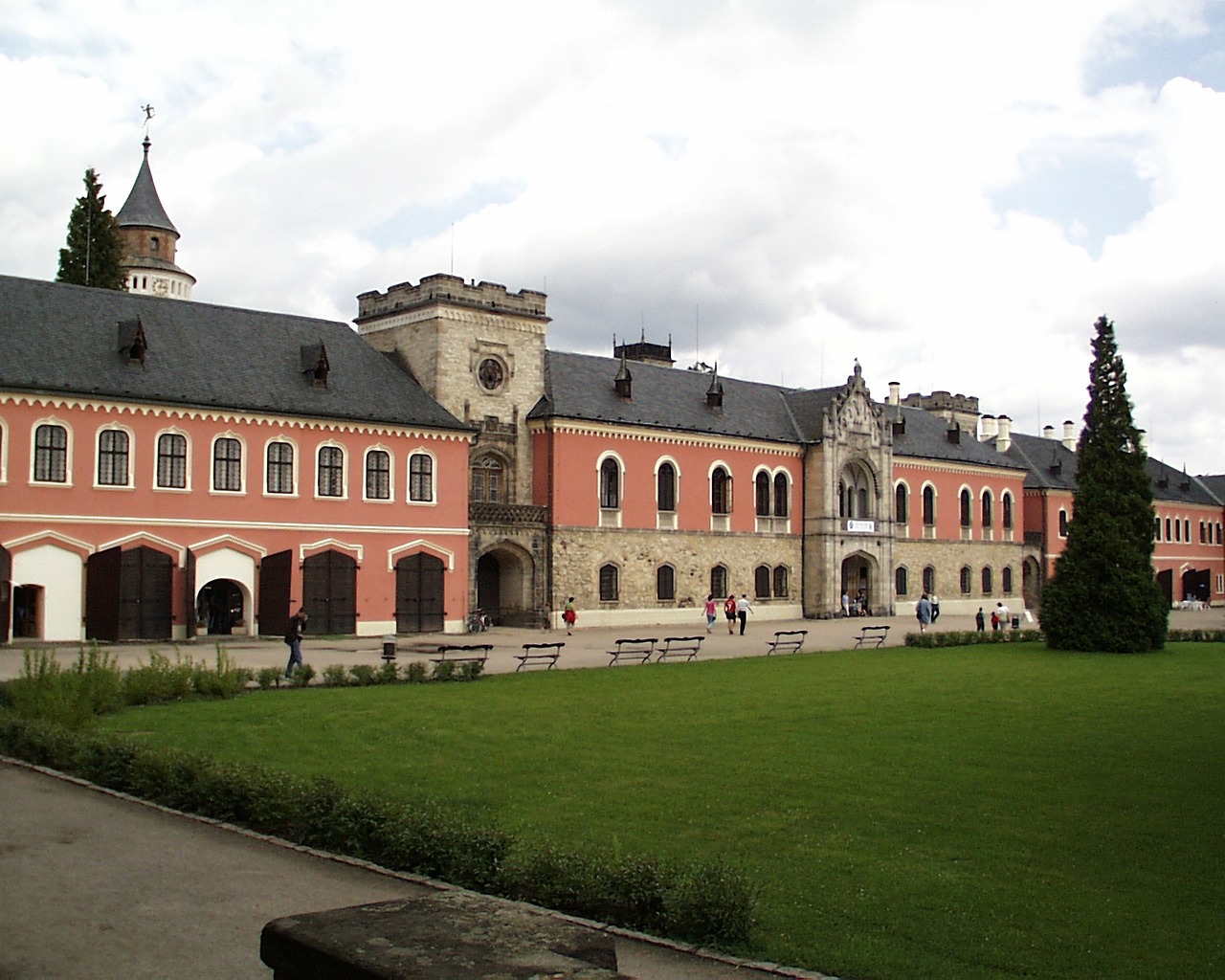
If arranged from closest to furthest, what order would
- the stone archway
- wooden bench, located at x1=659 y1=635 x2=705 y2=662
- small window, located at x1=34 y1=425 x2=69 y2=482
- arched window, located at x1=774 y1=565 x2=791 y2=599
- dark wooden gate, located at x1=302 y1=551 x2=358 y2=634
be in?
1. wooden bench, located at x1=659 y1=635 x2=705 y2=662
2. small window, located at x1=34 y1=425 x2=69 y2=482
3. dark wooden gate, located at x1=302 y1=551 x2=358 y2=634
4. the stone archway
5. arched window, located at x1=774 y1=565 x2=791 y2=599

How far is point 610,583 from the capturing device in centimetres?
4994

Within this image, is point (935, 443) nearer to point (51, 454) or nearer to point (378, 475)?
point (378, 475)

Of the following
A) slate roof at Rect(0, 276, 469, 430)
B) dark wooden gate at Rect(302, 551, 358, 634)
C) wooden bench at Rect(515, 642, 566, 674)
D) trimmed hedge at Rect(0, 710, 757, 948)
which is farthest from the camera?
dark wooden gate at Rect(302, 551, 358, 634)

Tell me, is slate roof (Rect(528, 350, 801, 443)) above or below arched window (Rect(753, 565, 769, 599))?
above

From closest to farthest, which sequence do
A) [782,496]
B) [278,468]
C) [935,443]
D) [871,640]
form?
[278,468]
[871,640]
[782,496]
[935,443]

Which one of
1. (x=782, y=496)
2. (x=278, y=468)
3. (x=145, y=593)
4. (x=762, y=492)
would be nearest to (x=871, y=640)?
(x=762, y=492)

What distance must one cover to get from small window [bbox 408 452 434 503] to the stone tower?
39.5 metres

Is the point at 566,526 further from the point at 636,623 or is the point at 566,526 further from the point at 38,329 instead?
the point at 38,329

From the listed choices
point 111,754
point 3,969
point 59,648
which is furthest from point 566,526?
point 3,969

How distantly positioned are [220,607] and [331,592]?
356cm

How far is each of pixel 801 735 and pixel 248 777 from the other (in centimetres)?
873

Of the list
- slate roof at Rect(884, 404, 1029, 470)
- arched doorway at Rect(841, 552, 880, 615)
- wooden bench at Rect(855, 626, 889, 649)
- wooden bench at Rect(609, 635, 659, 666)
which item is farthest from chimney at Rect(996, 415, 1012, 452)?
wooden bench at Rect(609, 635, 659, 666)

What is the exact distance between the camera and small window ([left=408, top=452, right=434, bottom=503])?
43375mm

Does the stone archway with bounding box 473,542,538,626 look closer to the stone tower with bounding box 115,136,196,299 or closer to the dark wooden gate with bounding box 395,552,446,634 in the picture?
the dark wooden gate with bounding box 395,552,446,634
